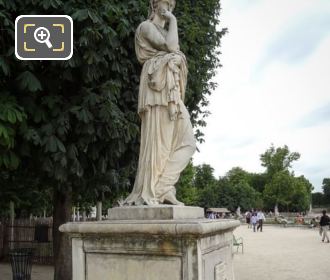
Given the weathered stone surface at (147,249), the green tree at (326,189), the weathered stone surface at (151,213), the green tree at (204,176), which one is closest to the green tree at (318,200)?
the green tree at (326,189)

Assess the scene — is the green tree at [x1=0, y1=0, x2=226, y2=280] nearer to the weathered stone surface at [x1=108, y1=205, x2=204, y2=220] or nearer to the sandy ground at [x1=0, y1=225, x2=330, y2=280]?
the weathered stone surface at [x1=108, y1=205, x2=204, y2=220]

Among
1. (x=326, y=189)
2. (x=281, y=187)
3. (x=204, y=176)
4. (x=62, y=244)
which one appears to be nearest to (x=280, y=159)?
(x=281, y=187)

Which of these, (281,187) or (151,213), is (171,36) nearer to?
(151,213)

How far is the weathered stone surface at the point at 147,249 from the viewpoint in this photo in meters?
5.05

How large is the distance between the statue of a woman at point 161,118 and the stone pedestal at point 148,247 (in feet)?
1.51

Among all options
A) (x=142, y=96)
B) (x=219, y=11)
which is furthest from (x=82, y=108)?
(x=219, y=11)

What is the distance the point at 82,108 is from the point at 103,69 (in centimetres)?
96

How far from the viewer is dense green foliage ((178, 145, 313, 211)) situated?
7256 centimetres

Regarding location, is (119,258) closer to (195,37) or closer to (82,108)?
(82,108)

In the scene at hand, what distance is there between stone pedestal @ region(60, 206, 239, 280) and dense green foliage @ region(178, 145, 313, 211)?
49045 millimetres

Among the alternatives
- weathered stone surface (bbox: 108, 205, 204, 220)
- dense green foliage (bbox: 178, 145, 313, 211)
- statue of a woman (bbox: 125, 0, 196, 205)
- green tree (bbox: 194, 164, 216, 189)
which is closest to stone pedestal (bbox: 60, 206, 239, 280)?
weathered stone surface (bbox: 108, 205, 204, 220)

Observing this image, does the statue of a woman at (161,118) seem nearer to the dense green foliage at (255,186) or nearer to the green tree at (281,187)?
the dense green foliage at (255,186)

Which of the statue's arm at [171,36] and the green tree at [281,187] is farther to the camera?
the green tree at [281,187]

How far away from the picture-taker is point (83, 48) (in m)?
8.39
